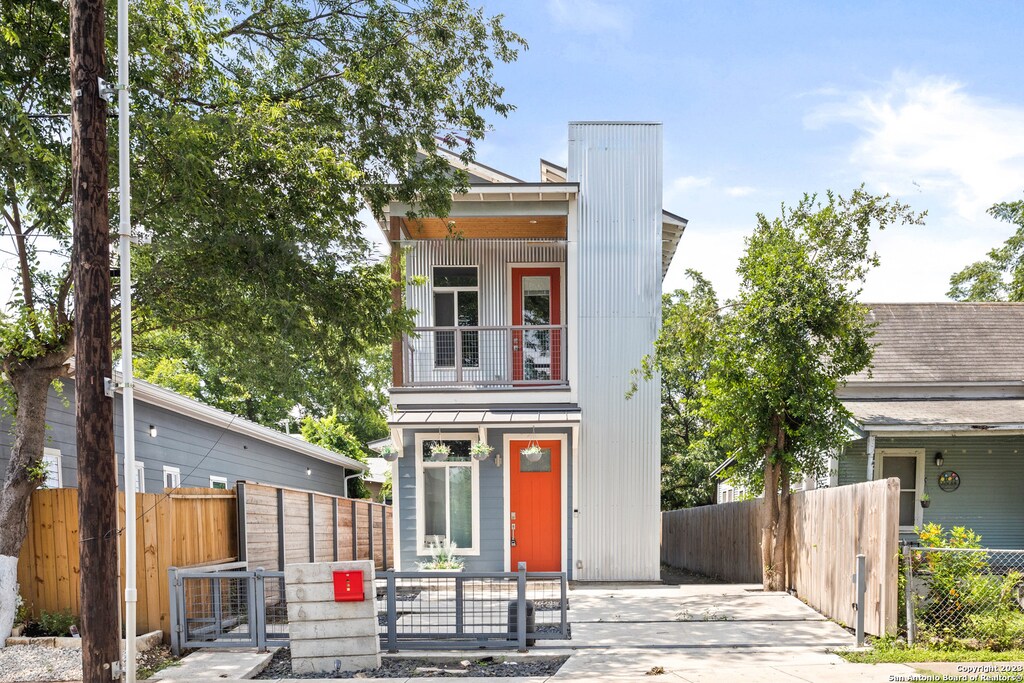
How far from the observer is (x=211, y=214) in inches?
380

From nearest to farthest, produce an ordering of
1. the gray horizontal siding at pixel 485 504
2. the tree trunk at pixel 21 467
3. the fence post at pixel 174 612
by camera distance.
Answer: the fence post at pixel 174 612, the tree trunk at pixel 21 467, the gray horizontal siding at pixel 485 504

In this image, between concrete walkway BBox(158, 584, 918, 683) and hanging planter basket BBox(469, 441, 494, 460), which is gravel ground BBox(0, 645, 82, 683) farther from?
hanging planter basket BBox(469, 441, 494, 460)

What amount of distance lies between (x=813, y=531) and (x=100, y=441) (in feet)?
29.7

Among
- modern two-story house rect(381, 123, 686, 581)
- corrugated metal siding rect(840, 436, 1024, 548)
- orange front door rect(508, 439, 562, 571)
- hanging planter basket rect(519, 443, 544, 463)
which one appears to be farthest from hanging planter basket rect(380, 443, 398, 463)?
corrugated metal siding rect(840, 436, 1024, 548)

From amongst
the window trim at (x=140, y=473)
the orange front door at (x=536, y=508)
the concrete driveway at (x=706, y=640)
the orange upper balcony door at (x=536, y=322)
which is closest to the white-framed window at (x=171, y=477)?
the window trim at (x=140, y=473)

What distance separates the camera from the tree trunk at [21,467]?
8.91 meters

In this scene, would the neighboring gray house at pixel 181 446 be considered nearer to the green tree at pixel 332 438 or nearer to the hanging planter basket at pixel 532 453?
the hanging planter basket at pixel 532 453

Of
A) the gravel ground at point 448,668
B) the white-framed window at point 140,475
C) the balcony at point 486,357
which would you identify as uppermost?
the balcony at point 486,357

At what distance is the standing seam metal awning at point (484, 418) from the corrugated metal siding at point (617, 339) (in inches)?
37.1

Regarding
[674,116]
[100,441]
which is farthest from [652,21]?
[100,441]

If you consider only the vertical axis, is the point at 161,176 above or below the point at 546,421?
above

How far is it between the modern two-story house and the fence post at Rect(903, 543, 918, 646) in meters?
6.12

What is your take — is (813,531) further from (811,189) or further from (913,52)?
(913,52)

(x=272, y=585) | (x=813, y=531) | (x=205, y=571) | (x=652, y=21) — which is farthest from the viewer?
(x=652, y=21)
